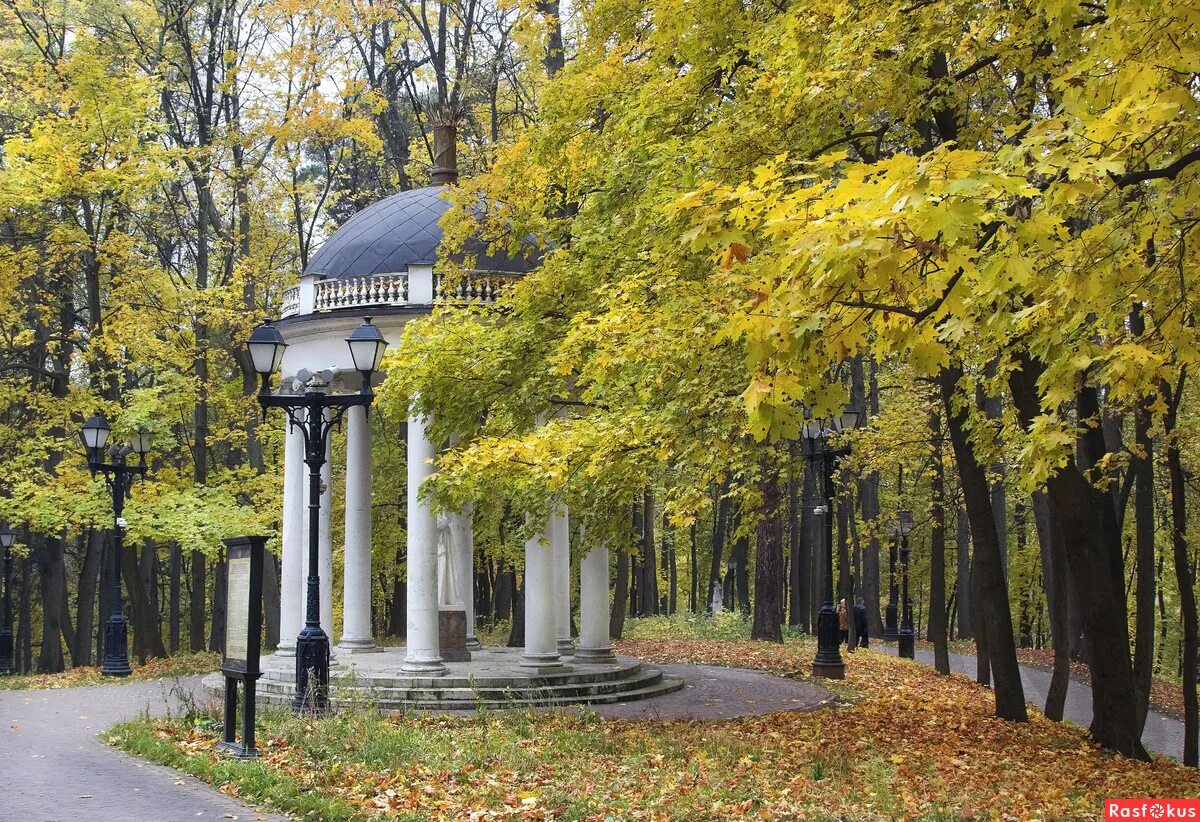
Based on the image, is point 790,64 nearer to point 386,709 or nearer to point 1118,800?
point 1118,800

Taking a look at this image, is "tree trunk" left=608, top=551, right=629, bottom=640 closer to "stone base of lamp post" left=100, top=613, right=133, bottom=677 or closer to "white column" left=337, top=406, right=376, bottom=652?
"white column" left=337, top=406, right=376, bottom=652

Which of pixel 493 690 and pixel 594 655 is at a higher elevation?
pixel 594 655

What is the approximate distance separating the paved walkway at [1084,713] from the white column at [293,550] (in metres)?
13.3

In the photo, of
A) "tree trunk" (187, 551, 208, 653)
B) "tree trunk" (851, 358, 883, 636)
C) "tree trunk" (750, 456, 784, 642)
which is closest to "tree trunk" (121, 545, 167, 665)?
"tree trunk" (187, 551, 208, 653)

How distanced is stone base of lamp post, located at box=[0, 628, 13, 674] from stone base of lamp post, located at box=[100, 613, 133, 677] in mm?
5180

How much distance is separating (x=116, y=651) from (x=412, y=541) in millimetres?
8863

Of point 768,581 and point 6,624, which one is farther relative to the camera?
point 768,581

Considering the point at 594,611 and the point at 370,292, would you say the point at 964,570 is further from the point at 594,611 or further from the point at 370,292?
the point at 370,292

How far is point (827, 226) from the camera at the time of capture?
5773mm

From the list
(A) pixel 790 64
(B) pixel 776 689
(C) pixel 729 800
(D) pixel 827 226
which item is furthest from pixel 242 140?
(D) pixel 827 226

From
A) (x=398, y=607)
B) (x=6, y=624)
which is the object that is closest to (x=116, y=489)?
(x=6, y=624)

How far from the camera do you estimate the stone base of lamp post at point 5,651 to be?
29750mm

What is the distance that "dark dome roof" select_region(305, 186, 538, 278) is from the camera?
72.3 feet

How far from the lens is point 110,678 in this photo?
24.6 metres
